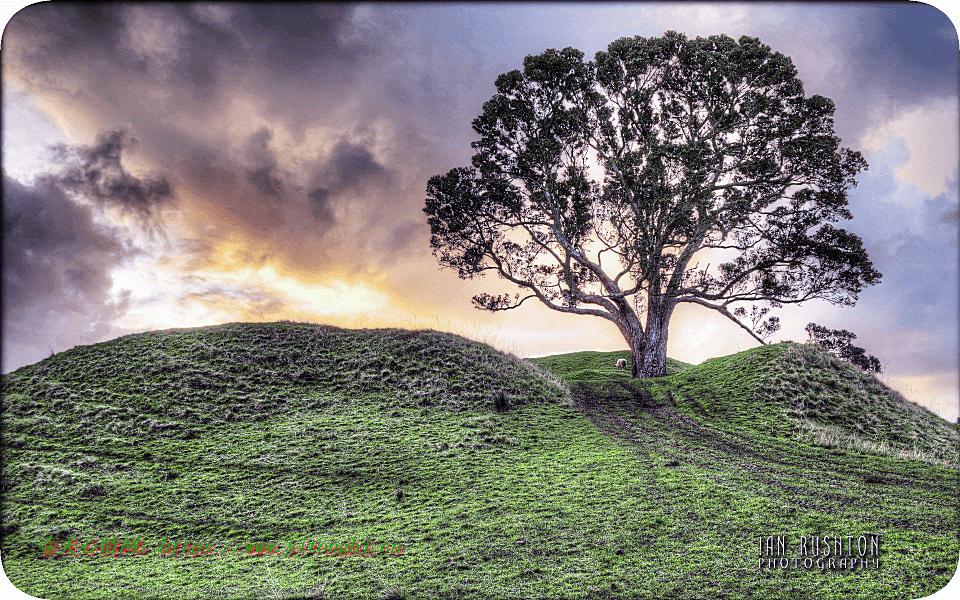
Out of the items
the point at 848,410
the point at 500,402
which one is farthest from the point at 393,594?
the point at 848,410

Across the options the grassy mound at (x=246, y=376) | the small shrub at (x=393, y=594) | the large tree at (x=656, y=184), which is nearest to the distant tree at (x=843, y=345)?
the large tree at (x=656, y=184)

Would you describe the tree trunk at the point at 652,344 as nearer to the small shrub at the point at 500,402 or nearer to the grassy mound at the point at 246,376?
the grassy mound at the point at 246,376

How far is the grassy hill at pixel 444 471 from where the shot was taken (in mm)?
6035

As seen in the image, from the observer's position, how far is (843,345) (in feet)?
66.2

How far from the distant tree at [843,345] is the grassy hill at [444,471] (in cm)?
396

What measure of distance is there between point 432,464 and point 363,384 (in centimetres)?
539

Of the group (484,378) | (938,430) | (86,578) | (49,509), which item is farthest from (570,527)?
(938,430)

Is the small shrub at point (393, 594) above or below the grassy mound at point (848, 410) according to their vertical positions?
below

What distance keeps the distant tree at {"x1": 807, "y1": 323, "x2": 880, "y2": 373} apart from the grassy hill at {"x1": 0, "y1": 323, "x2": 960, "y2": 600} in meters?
3.96

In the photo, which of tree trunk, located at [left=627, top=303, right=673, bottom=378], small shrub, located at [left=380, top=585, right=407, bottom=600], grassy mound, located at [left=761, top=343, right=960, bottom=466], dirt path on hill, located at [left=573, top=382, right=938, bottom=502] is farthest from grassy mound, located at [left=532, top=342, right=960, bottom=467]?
small shrub, located at [left=380, top=585, right=407, bottom=600]

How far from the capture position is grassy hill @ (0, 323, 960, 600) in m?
6.04

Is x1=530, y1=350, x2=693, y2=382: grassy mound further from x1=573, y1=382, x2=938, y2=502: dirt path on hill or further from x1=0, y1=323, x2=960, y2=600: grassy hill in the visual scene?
x1=573, y1=382, x2=938, y2=502: dirt path on hill

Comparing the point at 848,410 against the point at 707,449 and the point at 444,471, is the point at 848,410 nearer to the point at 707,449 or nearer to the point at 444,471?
the point at 707,449

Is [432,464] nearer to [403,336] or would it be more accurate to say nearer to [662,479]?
[662,479]
